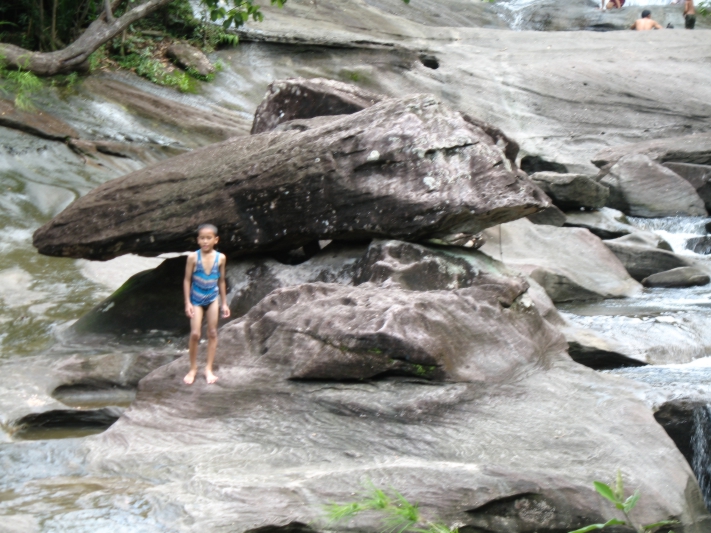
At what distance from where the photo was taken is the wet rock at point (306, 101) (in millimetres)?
8406

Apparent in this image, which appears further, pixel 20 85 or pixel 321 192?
pixel 20 85

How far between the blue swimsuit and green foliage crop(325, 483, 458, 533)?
2.03 metres

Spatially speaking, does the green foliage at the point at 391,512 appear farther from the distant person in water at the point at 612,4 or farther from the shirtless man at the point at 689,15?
the distant person in water at the point at 612,4

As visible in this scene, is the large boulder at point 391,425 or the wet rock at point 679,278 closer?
the large boulder at point 391,425

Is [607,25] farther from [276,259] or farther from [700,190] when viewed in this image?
[276,259]

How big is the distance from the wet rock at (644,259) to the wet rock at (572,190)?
1479 mm

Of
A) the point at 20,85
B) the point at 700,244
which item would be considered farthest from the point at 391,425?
the point at 20,85

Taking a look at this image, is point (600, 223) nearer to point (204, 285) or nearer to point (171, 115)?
point (171, 115)

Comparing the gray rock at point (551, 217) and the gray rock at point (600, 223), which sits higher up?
the gray rock at point (551, 217)

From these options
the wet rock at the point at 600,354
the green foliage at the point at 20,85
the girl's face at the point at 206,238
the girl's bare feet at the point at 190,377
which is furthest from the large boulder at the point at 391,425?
the green foliage at the point at 20,85

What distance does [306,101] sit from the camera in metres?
8.45

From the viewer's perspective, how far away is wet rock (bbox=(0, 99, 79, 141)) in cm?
1072

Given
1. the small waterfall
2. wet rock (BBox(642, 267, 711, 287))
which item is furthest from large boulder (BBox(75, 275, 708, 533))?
wet rock (BBox(642, 267, 711, 287))

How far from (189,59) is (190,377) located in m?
9.93
